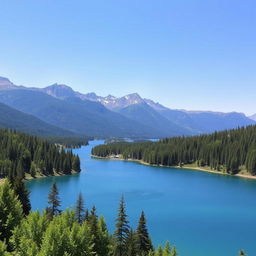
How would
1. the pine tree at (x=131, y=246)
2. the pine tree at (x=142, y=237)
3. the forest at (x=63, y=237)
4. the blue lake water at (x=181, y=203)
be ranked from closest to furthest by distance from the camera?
the forest at (x=63, y=237) → the pine tree at (x=131, y=246) → the pine tree at (x=142, y=237) → the blue lake water at (x=181, y=203)

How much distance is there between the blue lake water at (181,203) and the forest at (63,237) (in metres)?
18.4

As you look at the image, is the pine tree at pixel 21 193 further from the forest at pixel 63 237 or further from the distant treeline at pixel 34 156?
the distant treeline at pixel 34 156

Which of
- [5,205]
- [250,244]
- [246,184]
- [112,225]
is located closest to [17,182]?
[5,205]

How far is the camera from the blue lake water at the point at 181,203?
7250cm

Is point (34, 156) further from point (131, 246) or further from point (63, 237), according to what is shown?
point (63, 237)

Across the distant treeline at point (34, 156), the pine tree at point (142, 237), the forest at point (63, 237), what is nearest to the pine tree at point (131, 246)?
the forest at point (63, 237)

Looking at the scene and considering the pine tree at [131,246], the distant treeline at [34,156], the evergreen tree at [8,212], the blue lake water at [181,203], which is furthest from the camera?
the distant treeline at [34,156]

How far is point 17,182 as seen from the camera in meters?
67.6

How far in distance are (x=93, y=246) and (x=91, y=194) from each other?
7533cm

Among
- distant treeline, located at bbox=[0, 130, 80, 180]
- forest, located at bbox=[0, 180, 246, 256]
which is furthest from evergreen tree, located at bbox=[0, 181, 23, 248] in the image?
distant treeline, located at bbox=[0, 130, 80, 180]

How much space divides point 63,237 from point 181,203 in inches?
2959

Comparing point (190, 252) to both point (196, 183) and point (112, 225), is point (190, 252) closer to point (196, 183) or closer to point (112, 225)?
point (112, 225)

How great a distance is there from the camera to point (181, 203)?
111 m

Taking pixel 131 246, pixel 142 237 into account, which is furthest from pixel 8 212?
pixel 142 237
